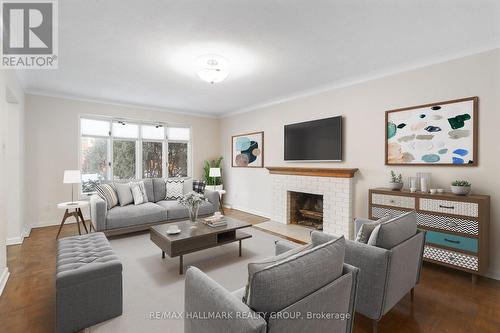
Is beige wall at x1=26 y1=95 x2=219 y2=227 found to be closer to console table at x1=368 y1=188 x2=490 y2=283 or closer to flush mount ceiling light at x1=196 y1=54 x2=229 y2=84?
flush mount ceiling light at x1=196 y1=54 x2=229 y2=84

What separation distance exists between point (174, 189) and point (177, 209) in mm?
644

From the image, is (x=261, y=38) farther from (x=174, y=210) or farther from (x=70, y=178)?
(x=70, y=178)

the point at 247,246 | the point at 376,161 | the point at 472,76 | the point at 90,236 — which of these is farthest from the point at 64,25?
the point at 472,76

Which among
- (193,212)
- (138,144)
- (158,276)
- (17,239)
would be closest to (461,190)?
(193,212)

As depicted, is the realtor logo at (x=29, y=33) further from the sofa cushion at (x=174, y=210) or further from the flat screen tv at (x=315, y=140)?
the flat screen tv at (x=315, y=140)

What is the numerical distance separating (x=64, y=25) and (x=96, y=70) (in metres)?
1.25

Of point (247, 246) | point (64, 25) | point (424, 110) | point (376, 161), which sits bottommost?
point (247, 246)

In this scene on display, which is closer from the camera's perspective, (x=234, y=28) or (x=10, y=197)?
(x=234, y=28)

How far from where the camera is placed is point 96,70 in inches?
140

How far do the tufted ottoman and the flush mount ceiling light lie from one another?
2.30 meters

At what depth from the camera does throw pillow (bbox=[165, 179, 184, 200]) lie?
509 cm

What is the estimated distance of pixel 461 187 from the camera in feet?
8.95

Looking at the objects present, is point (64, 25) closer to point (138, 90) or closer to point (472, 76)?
point (138, 90)

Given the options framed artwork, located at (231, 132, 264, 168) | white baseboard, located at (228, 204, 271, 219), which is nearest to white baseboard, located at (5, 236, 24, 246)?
white baseboard, located at (228, 204, 271, 219)
